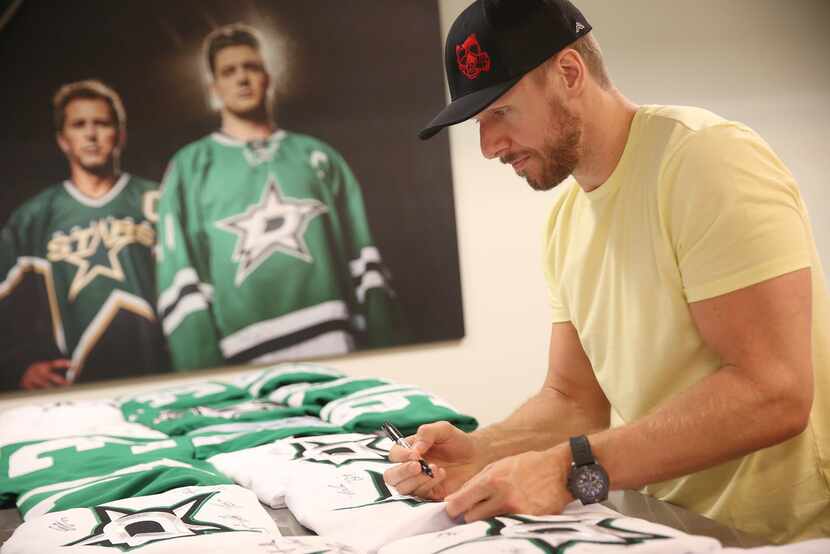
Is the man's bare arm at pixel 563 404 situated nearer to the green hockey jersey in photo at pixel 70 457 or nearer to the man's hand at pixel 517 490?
the man's hand at pixel 517 490

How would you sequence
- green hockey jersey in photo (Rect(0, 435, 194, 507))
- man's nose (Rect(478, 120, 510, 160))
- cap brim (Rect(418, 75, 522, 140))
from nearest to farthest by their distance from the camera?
cap brim (Rect(418, 75, 522, 140))
man's nose (Rect(478, 120, 510, 160))
green hockey jersey in photo (Rect(0, 435, 194, 507))

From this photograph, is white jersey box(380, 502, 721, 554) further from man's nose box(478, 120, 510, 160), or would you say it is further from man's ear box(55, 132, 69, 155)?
man's ear box(55, 132, 69, 155)

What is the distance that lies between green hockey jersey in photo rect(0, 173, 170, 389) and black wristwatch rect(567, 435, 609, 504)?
9.41 feet

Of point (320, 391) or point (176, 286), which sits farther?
point (176, 286)

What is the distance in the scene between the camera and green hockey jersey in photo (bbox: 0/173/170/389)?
12.1 feet

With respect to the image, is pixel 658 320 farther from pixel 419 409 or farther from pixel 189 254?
pixel 189 254

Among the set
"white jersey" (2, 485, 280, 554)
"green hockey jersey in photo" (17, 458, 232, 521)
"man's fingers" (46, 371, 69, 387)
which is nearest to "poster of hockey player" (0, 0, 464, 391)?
"man's fingers" (46, 371, 69, 387)

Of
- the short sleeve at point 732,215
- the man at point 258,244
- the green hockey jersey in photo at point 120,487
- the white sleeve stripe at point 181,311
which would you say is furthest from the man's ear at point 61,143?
the short sleeve at point 732,215

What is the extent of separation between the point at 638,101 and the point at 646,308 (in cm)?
323

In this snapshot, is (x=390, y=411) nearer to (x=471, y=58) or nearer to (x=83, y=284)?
(x=471, y=58)

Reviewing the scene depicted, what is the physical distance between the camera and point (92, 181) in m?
3.78

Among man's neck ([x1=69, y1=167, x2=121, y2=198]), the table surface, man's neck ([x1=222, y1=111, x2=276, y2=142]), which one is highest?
man's neck ([x1=222, y1=111, x2=276, y2=142])

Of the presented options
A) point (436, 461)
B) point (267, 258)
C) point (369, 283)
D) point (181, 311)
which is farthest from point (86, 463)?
point (369, 283)

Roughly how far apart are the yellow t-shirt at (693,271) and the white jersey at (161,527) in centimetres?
54
